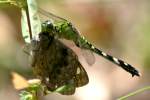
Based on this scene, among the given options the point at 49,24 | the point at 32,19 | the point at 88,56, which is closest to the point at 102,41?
the point at 88,56

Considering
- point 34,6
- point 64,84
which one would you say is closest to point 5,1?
point 34,6

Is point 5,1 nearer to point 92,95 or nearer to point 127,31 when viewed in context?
point 92,95

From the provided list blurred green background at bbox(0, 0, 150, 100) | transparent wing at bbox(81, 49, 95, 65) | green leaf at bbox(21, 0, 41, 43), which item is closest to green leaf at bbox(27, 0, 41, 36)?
green leaf at bbox(21, 0, 41, 43)

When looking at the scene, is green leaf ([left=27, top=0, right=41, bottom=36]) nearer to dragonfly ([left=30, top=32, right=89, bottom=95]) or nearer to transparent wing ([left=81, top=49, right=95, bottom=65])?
dragonfly ([left=30, top=32, right=89, bottom=95])

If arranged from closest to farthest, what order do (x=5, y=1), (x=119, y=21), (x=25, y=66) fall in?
(x=5, y=1) → (x=25, y=66) → (x=119, y=21)

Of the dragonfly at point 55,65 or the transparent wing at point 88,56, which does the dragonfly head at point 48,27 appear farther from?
the transparent wing at point 88,56
